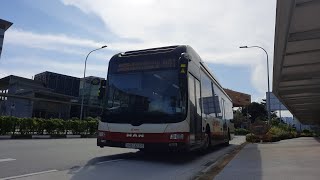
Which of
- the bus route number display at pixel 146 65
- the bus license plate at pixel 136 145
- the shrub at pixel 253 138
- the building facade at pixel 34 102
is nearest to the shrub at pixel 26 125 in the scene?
the shrub at pixel 253 138

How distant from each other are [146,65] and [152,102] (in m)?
1.31

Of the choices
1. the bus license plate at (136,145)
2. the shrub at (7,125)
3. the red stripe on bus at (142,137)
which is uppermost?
the shrub at (7,125)

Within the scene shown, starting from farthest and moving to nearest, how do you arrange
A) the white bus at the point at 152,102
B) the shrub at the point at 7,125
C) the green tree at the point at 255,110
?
the green tree at the point at 255,110
the shrub at the point at 7,125
the white bus at the point at 152,102

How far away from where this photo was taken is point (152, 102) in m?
11.8

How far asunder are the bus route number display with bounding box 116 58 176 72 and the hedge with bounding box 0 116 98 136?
16924 mm

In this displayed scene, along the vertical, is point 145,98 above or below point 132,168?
above

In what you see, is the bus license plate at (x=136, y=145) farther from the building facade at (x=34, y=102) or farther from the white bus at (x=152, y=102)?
the building facade at (x=34, y=102)

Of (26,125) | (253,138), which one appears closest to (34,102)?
(26,125)

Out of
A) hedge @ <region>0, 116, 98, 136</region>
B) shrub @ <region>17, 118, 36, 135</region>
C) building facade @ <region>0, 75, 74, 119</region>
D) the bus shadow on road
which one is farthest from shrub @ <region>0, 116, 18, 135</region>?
building facade @ <region>0, 75, 74, 119</region>

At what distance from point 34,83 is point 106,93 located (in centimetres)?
7705

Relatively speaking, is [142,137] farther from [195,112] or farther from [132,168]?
[195,112]

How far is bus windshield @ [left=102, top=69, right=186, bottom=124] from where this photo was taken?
38.2 ft

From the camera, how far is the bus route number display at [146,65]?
40.0ft

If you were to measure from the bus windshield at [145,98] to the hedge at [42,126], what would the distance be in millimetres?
16916
